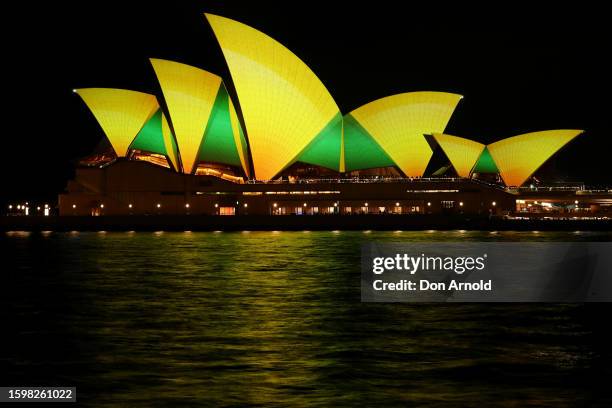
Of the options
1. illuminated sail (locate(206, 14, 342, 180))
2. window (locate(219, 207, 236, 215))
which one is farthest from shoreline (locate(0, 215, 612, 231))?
illuminated sail (locate(206, 14, 342, 180))

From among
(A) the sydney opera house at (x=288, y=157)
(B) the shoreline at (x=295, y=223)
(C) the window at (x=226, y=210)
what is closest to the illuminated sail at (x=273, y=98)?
(A) the sydney opera house at (x=288, y=157)

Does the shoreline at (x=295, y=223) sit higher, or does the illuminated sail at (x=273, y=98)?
the illuminated sail at (x=273, y=98)

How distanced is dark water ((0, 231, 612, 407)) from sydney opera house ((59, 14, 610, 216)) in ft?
106

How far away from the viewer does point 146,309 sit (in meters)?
18.2

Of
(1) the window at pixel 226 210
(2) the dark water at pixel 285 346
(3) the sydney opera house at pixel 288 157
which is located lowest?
(2) the dark water at pixel 285 346

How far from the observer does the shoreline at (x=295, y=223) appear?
187 ft

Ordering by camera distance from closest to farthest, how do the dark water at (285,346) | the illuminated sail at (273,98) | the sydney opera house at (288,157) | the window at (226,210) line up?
1. the dark water at (285,346)
2. the illuminated sail at (273,98)
3. the sydney opera house at (288,157)
4. the window at (226,210)

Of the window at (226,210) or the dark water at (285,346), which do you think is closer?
the dark water at (285,346)

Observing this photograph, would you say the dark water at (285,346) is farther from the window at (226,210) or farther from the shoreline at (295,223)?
the window at (226,210)

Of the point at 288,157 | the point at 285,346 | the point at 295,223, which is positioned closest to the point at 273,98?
the point at 288,157

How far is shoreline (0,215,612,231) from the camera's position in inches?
2247

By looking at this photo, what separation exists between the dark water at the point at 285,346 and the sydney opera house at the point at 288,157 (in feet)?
106

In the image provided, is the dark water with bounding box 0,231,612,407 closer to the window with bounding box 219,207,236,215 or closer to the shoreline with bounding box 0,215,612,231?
the shoreline with bounding box 0,215,612,231

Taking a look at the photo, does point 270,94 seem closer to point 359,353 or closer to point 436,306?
point 436,306
